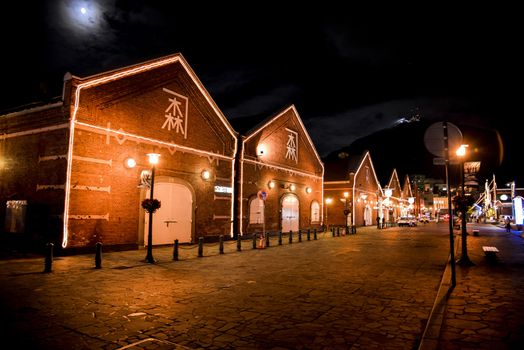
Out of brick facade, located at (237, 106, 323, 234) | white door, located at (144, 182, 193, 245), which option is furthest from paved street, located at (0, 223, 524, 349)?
brick facade, located at (237, 106, 323, 234)

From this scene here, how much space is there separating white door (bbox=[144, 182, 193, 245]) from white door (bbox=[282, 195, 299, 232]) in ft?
36.6

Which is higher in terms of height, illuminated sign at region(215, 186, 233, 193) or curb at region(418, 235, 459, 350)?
illuminated sign at region(215, 186, 233, 193)

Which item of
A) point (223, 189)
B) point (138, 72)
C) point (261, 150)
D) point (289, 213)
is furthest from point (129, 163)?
point (289, 213)

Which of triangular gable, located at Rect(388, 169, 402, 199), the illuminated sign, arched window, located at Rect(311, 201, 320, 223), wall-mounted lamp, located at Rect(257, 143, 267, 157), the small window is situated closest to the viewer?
the small window

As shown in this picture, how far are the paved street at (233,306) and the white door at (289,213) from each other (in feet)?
56.2

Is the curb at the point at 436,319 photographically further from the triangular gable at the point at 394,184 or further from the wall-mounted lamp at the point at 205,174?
the triangular gable at the point at 394,184

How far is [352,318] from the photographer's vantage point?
Result: 602 cm

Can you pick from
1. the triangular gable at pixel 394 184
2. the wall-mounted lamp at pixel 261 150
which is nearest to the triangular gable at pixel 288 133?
the wall-mounted lamp at pixel 261 150

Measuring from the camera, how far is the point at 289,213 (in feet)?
97.7

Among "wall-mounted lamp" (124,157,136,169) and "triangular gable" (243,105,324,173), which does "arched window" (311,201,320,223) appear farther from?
"wall-mounted lamp" (124,157,136,169)

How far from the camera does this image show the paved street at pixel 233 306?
500 cm

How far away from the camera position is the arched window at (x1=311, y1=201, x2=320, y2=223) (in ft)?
110

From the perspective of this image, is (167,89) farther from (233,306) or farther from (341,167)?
(341,167)

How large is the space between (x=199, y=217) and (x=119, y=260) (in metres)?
7.42
